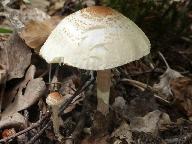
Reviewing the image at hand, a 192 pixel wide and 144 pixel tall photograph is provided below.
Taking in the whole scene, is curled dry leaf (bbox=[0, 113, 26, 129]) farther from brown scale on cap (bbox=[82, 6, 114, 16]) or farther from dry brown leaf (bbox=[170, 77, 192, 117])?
dry brown leaf (bbox=[170, 77, 192, 117])

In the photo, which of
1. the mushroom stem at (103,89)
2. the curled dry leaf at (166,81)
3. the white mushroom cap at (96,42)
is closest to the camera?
the white mushroom cap at (96,42)

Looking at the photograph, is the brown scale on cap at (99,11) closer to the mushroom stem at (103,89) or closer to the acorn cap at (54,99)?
the mushroom stem at (103,89)

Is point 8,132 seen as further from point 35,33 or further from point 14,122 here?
point 35,33

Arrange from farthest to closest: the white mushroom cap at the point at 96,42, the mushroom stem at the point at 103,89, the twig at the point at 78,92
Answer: the twig at the point at 78,92 → the mushroom stem at the point at 103,89 → the white mushroom cap at the point at 96,42

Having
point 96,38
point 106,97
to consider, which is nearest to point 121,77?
point 106,97

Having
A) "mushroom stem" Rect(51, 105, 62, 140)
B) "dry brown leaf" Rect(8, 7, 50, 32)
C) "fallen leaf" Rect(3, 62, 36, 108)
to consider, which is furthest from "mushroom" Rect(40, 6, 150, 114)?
"dry brown leaf" Rect(8, 7, 50, 32)

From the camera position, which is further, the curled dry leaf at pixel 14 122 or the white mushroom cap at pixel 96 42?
the curled dry leaf at pixel 14 122

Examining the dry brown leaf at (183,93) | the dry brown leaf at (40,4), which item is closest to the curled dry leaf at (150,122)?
the dry brown leaf at (183,93)
